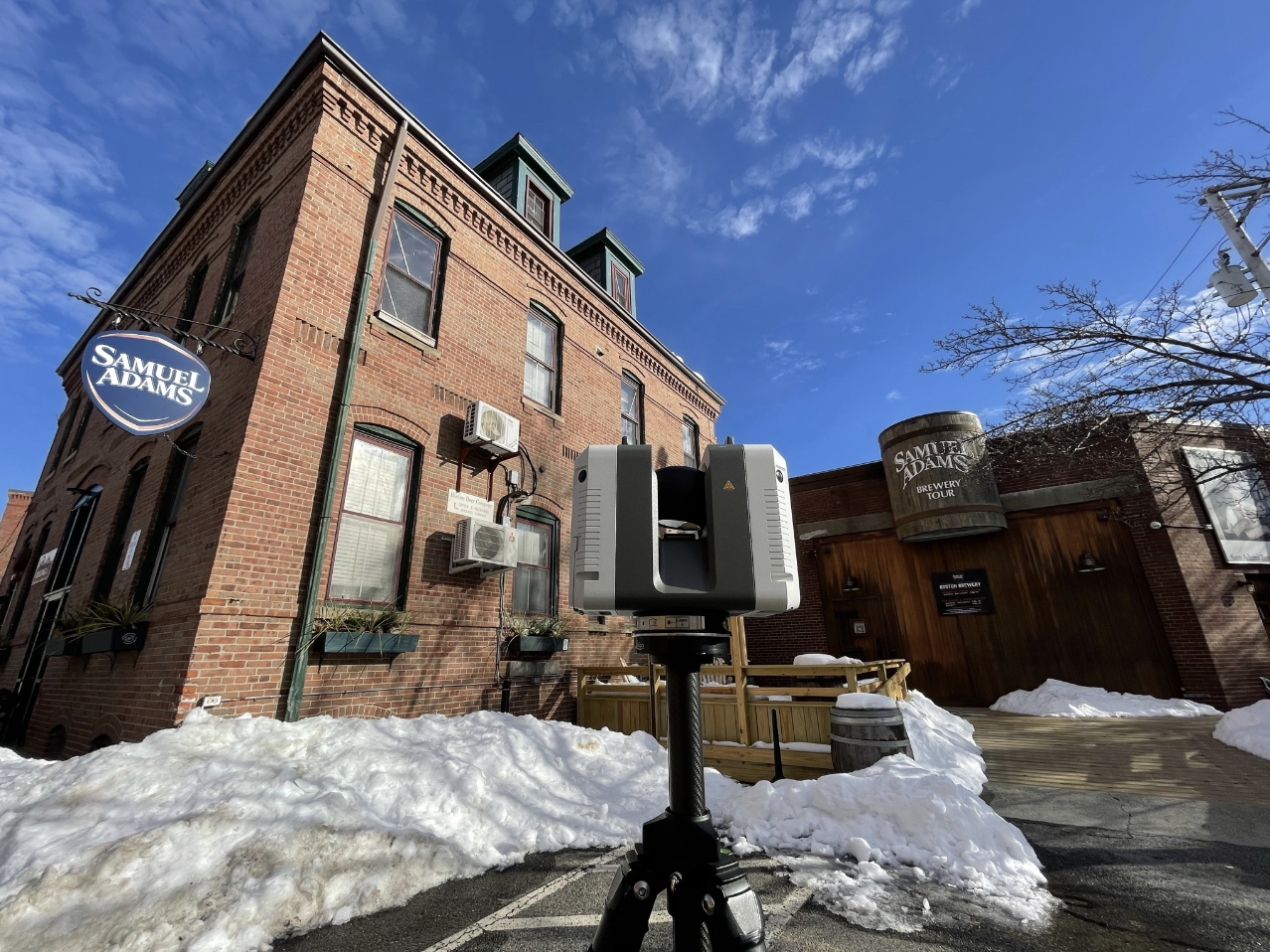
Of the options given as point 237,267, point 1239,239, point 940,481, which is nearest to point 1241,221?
point 1239,239

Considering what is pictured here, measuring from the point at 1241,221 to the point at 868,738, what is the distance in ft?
28.1

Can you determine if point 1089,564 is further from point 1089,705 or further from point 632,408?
point 632,408

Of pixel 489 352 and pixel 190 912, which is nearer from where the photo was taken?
pixel 190 912

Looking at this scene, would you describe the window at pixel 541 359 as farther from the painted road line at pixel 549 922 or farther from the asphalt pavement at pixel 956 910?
the painted road line at pixel 549 922

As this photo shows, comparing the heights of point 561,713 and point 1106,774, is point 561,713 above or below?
above

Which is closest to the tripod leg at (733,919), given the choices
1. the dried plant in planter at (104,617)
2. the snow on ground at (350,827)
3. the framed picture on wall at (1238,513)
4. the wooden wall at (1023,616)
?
the snow on ground at (350,827)

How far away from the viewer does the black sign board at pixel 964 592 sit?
11727 mm

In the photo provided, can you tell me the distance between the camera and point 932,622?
12.1 m

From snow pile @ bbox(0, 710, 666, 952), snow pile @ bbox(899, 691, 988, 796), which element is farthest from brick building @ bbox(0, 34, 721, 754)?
snow pile @ bbox(899, 691, 988, 796)

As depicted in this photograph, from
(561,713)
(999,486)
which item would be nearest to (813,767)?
(561,713)

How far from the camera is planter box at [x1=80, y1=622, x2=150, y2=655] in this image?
207 inches

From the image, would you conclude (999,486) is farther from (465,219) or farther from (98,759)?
(98,759)

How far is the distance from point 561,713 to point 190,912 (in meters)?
5.52

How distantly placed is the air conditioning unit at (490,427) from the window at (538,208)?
16.7 feet
